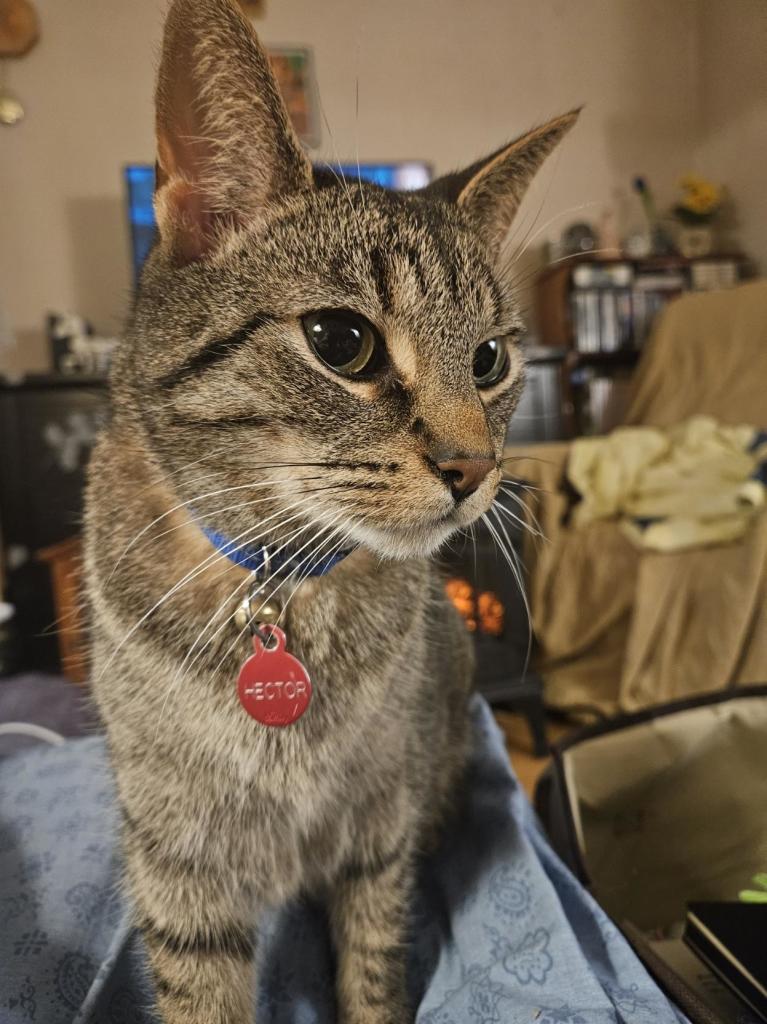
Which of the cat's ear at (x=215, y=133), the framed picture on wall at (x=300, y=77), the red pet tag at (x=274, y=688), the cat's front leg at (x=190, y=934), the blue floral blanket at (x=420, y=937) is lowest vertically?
the blue floral blanket at (x=420, y=937)

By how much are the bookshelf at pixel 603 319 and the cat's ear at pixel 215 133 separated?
6.60ft

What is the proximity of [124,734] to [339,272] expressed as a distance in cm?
43

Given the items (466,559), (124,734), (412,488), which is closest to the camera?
(412,488)

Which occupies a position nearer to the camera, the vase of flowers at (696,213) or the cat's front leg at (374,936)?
the cat's front leg at (374,936)

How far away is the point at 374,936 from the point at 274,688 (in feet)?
1.03

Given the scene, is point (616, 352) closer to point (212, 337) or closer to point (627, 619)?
point (627, 619)

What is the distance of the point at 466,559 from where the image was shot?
4.44ft

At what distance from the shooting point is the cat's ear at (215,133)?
1.48 feet

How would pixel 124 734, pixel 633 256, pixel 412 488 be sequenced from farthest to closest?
pixel 633 256 < pixel 124 734 < pixel 412 488

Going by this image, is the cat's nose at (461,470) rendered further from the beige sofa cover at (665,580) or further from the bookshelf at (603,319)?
the bookshelf at (603,319)

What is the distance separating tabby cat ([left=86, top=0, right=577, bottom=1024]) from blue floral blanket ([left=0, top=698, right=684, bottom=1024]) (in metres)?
0.07

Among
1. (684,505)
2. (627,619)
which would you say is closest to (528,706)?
(627,619)

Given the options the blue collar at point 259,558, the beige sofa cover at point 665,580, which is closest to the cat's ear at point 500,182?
the blue collar at point 259,558

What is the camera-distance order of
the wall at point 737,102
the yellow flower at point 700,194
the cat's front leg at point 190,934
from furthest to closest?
the yellow flower at point 700,194, the wall at point 737,102, the cat's front leg at point 190,934
